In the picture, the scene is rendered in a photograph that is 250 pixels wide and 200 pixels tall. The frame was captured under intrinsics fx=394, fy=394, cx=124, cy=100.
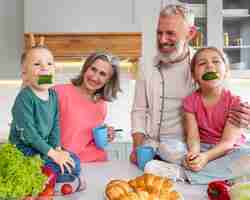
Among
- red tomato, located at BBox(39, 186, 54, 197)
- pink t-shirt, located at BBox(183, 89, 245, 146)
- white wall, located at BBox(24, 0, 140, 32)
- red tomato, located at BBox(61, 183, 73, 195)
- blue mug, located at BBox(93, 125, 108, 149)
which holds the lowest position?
red tomato, located at BBox(61, 183, 73, 195)

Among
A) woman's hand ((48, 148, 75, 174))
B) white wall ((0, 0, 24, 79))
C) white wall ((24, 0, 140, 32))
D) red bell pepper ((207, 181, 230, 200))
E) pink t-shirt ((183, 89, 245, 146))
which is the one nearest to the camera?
red bell pepper ((207, 181, 230, 200))

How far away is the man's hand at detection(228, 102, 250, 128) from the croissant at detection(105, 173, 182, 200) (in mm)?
488

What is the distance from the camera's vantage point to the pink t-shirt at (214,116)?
4.53ft

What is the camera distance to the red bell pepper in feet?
2.93

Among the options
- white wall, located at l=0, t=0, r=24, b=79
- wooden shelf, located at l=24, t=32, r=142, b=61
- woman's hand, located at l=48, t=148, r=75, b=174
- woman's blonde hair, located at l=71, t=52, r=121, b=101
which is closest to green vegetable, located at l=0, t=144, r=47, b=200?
woman's hand, located at l=48, t=148, r=75, b=174

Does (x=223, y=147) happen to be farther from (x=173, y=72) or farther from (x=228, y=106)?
(x=173, y=72)

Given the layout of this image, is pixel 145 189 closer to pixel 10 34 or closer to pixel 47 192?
pixel 47 192

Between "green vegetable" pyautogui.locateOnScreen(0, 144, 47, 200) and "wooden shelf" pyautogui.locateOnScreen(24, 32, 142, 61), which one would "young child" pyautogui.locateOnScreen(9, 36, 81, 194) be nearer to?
"green vegetable" pyautogui.locateOnScreen(0, 144, 47, 200)

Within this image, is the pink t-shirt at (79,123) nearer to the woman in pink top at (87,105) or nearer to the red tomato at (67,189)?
the woman in pink top at (87,105)

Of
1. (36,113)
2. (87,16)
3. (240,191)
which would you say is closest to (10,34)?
(87,16)

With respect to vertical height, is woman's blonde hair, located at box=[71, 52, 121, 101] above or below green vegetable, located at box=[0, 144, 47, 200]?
above

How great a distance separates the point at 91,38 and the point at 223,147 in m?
1.56

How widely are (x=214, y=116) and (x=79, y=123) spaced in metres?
0.55

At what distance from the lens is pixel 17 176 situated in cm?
79
